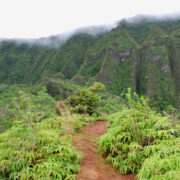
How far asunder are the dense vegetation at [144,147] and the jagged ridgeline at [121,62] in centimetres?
4364

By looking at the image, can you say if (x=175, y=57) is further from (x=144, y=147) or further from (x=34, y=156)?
(x=34, y=156)

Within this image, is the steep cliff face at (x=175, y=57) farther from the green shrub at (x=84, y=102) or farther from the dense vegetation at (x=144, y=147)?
the dense vegetation at (x=144, y=147)

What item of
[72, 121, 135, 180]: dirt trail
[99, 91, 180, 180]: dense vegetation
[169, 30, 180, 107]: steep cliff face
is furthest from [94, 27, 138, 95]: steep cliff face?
[72, 121, 135, 180]: dirt trail

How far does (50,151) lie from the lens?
3664mm

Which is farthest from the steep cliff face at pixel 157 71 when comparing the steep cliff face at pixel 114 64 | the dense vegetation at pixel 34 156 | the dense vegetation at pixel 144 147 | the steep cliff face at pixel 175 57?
the dense vegetation at pixel 34 156

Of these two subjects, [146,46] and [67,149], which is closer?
[67,149]

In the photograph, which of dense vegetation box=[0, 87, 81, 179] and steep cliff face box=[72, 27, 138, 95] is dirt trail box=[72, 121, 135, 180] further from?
steep cliff face box=[72, 27, 138, 95]

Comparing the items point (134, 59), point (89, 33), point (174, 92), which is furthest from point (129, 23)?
point (174, 92)

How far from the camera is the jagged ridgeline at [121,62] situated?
7752cm

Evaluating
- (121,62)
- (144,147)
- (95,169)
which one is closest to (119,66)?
(121,62)

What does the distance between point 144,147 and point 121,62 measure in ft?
303

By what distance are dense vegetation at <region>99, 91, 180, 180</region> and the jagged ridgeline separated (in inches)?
1718

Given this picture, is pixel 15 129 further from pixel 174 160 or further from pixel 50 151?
pixel 174 160

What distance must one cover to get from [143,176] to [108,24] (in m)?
186
